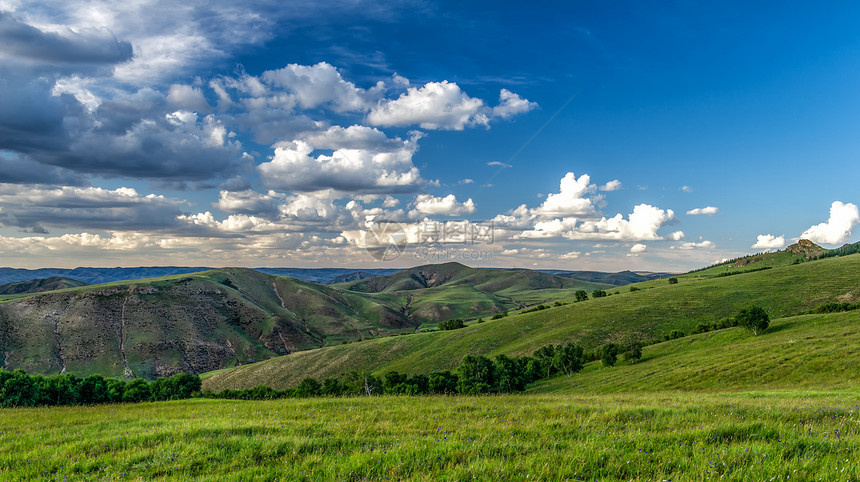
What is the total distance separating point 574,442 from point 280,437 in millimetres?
6465

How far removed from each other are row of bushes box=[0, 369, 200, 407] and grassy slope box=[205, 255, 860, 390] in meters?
45.4

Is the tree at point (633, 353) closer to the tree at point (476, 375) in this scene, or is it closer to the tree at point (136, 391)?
the tree at point (476, 375)

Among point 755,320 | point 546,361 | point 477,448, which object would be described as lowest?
→ point 546,361

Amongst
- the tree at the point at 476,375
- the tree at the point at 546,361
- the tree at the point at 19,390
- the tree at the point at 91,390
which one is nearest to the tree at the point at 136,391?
the tree at the point at 91,390

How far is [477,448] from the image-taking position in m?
7.88

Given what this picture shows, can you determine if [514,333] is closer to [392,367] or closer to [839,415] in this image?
[392,367]

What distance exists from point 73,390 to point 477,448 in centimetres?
7342

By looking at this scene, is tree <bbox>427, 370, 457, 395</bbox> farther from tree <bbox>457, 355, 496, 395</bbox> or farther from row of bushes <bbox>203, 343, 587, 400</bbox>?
tree <bbox>457, 355, 496, 395</bbox>

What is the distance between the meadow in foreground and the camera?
21.9ft

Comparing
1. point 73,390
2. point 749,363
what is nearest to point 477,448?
point 749,363

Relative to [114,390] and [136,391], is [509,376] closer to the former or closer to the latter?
[136,391]

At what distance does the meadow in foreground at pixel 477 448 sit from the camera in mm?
6676

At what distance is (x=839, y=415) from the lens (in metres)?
11.5

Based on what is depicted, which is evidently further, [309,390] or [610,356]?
[309,390]
